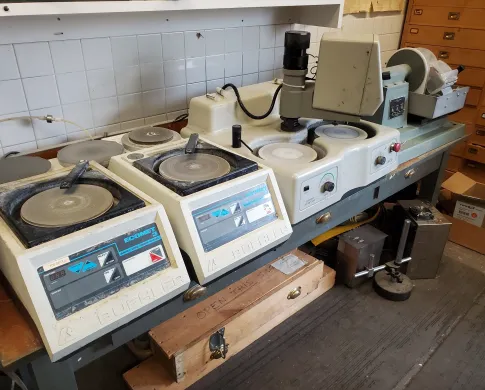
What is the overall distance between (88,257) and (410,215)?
1.74 metres

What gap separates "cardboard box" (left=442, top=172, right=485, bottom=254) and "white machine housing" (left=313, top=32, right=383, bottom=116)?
1.30 m

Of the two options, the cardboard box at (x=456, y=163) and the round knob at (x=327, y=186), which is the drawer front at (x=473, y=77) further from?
the round knob at (x=327, y=186)

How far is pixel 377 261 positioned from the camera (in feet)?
7.11

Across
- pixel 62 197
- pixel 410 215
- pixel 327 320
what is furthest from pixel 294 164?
pixel 410 215

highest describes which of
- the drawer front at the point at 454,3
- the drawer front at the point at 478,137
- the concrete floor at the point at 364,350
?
the drawer front at the point at 454,3

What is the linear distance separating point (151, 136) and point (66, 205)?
0.53 m

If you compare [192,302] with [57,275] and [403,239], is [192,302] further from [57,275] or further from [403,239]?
[403,239]

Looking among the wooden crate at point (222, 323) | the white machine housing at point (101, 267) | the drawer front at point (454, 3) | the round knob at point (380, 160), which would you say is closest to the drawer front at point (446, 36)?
the drawer front at point (454, 3)

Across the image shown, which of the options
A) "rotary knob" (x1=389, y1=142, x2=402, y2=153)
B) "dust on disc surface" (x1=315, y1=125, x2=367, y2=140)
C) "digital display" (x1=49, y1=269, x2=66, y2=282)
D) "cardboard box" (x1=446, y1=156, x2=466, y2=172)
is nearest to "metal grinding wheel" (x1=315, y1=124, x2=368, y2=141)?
"dust on disc surface" (x1=315, y1=125, x2=367, y2=140)

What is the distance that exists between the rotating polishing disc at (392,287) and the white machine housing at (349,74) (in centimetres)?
105

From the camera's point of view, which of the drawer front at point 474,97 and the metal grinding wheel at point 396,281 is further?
the drawer front at point 474,97

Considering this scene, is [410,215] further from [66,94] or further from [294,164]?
[66,94]

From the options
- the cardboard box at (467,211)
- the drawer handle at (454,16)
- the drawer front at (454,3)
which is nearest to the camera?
the cardboard box at (467,211)

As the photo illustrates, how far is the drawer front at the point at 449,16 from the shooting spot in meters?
2.42
